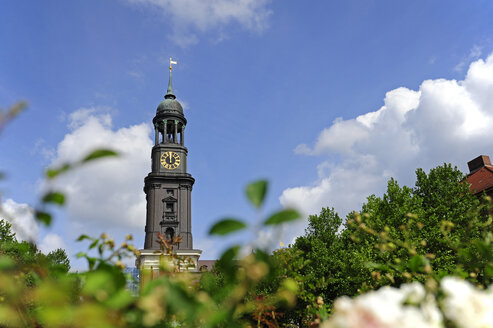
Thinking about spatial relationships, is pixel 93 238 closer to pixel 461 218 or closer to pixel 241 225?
pixel 241 225

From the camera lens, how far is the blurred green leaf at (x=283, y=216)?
77cm

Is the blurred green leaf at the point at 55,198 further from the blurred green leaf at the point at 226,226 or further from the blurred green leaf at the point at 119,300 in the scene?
the blurred green leaf at the point at 226,226

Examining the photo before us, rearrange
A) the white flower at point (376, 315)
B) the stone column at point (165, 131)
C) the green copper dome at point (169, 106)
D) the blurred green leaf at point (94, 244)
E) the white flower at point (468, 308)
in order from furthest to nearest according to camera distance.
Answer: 1. the green copper dome at point (169, 106)
2. the stone column at point (165, 131)
3. the blurred green leaf at point (94, 244)
4. the white flower at point (468, 308)
5. the white flower at point (376, 315)

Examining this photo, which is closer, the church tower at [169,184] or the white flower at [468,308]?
the white flower at [468,308]

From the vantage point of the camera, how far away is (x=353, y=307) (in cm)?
75

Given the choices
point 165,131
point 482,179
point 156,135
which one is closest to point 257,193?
point 482,179

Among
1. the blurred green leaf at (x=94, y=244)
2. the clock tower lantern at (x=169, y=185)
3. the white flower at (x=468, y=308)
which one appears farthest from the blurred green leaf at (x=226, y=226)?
the clock tower lantern at (x=169, y=185)

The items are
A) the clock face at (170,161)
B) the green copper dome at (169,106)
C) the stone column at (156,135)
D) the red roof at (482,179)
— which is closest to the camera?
the red roof at (482,179)

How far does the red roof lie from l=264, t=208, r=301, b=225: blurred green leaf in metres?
37.1

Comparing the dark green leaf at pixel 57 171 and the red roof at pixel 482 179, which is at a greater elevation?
the red roof at pixel 482 179

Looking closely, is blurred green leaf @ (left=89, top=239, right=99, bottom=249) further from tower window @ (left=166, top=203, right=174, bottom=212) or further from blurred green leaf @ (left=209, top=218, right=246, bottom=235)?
tower window @ (left=166, top=203, right=174, bottom=212)

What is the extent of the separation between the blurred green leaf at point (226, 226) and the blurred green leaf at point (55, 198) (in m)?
0.37

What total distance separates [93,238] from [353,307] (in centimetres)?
123

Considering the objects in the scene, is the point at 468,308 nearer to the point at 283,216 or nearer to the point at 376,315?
the point at 376,315
